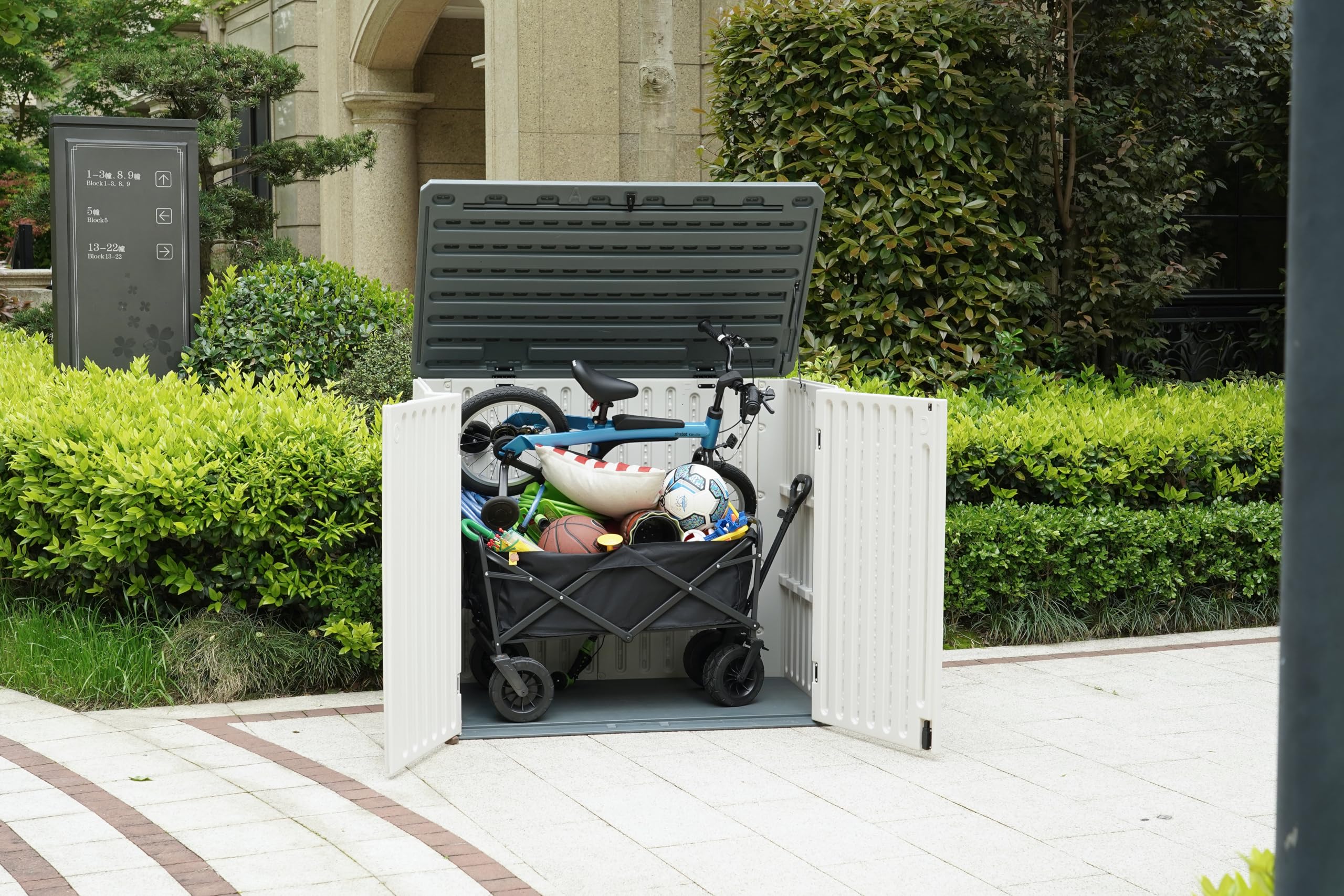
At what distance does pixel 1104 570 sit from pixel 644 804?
3427mm

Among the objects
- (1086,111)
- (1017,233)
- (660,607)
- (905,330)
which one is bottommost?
(660,607)

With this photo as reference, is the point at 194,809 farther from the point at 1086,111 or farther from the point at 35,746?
the point at 1086,111

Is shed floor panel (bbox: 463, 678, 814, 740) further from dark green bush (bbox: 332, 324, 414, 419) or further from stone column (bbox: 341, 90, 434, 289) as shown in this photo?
stone column (bbox: 341, 90, 434, 289)

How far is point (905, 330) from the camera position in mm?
9117

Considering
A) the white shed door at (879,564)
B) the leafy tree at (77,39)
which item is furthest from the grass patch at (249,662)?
the leafy tree at (77,39)

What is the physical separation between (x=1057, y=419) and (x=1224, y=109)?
3868 mm

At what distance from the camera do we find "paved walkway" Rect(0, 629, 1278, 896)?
4164 millimetres

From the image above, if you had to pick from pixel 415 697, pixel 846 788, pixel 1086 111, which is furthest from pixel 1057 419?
pixel 415 697

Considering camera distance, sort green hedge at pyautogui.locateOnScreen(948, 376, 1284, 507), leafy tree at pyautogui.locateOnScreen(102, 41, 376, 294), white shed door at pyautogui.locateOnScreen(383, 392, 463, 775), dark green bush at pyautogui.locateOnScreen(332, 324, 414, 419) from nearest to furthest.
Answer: white shed door at pyautogui.locateOnScreen(383, 392, 463, 775), green hedge at pyautogui.locateOnScreen(948, 376, 1284, 507), dark green bush at pyautogui.locateOnScreen(332, 324, 414, 419), leafy tree at pyautogui.locateOnScreen(102, 41, 376, 294)

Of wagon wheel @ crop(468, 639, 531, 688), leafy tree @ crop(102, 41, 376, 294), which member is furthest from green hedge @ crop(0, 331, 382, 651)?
leafy tree @ crop(102, 41, 376, 294)

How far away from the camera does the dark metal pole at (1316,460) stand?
133cm

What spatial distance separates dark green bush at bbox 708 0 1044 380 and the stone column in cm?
972

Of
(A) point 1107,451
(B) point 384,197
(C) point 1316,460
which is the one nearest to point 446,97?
(B) point 384,197

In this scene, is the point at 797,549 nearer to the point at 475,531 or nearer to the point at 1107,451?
the point at 475,531
